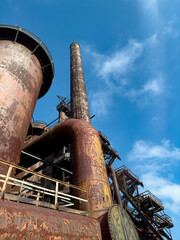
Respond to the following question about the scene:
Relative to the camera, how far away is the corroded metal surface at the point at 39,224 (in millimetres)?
2566

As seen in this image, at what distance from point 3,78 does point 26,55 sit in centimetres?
→ 274

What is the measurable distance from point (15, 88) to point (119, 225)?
19.9 ft

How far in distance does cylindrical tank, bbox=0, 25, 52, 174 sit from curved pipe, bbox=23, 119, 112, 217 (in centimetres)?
187

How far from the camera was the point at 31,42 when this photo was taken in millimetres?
9281

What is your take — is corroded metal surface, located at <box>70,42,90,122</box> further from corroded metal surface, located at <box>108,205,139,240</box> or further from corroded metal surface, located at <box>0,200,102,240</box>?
corroded metal surface, located at <box>0,200,102,240</box>

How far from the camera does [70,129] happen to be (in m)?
7.01

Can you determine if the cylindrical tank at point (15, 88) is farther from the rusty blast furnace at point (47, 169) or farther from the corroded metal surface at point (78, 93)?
the corroded metal surface at point (78, 93)

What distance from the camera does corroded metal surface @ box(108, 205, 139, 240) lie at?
12.6 feet

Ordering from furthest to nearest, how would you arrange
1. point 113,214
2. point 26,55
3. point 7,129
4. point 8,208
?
point 26,55, point 7,129, point 113,214, point 8,208

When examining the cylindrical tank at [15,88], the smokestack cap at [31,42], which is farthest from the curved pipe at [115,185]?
the smokestack cap at [31,42]

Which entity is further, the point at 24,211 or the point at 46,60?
the point at 46,60

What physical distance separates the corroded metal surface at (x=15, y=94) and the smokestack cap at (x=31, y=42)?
616mm

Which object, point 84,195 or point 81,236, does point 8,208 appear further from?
point 84,195

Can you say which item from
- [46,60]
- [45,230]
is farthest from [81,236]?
[46,60]
